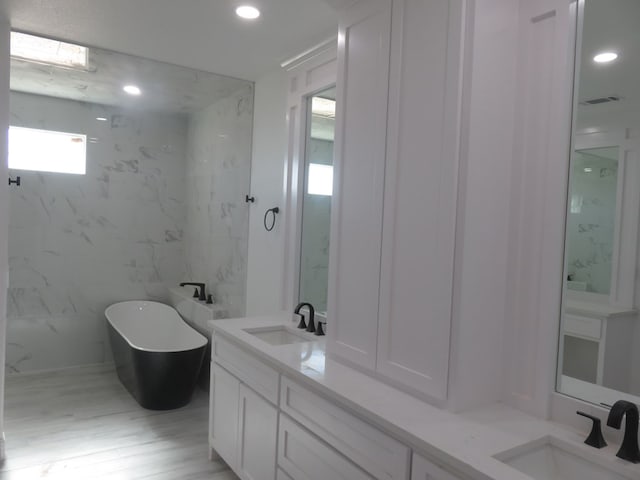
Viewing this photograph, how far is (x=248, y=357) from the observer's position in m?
2.42

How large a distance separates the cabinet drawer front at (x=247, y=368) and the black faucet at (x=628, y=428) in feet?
4.44

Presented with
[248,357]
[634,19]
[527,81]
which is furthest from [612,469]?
[248,357]

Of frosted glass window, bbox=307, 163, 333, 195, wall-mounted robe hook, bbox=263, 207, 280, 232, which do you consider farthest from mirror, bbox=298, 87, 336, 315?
wall-mounted robe hook, bbox=263, 207, 280, 232

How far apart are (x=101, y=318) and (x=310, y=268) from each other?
2471 millimetres

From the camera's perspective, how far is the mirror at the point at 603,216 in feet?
4.85

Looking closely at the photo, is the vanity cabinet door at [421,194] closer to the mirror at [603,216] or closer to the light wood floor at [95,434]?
the mirror at [603,216]

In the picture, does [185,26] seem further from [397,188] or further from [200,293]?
[200,293]

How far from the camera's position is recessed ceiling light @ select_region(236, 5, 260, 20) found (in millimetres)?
2411

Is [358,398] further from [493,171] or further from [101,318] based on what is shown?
[101,318]

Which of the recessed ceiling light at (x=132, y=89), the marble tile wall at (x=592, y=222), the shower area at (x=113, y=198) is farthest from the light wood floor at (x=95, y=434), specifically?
the recessed ceiling light at (x=132, y=89)

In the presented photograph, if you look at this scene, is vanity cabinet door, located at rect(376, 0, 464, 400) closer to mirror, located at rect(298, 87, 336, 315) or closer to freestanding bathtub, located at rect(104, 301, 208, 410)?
mirror, located at rect(298, 87, 336, 315)

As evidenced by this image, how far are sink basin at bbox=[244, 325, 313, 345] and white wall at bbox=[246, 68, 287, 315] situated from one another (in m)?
0.36

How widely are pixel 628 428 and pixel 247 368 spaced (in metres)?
→ 1.69

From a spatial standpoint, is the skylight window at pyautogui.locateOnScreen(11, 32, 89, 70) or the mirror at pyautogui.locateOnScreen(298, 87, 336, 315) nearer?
the mirror at pyautogui.locateOnScreen(298, 87, 336, 315)
